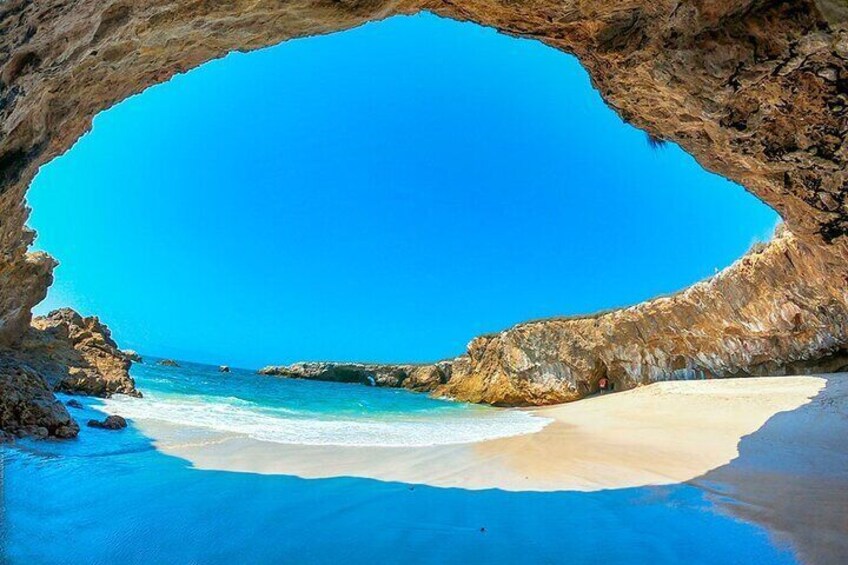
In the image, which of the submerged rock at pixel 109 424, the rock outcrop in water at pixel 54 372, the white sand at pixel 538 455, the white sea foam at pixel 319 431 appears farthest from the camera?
the white sea foam at pixel 319 431

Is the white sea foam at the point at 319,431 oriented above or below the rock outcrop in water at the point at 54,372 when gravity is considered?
below

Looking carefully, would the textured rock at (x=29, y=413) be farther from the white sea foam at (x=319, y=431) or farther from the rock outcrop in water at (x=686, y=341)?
the rock outcrop in water at (x=686, y=341)

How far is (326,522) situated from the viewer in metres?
5.11

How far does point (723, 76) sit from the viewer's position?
509cm

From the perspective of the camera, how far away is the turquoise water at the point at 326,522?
4266 mm

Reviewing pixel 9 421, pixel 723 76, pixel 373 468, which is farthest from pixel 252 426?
pixel 723 76

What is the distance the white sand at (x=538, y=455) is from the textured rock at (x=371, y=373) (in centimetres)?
3784

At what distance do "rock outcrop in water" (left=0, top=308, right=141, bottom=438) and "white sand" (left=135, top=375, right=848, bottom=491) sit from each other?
206cm

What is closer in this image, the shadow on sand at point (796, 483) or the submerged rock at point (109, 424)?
the shadow on sand at point (796, 483)

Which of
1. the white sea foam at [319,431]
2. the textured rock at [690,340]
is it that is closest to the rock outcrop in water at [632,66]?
the white sea foam at [319,431]

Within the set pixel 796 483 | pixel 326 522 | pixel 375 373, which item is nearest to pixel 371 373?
pixel 375 373

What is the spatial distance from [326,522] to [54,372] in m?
17.3

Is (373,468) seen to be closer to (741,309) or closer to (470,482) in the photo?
(470,482)

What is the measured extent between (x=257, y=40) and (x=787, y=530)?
29.0 ft
